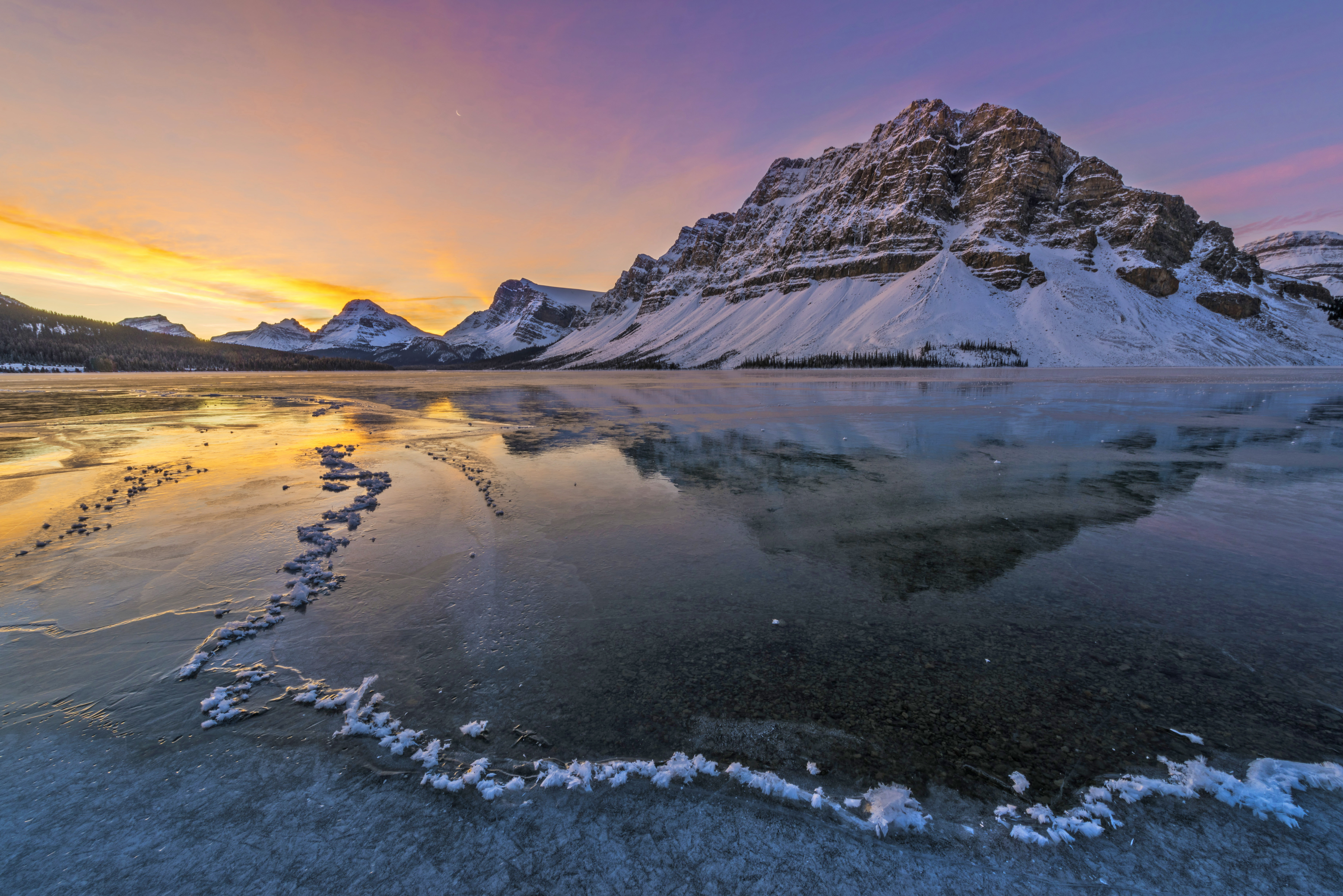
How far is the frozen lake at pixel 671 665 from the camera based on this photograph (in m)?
3.43

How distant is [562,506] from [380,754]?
6919mm

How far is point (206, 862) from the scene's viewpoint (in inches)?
129

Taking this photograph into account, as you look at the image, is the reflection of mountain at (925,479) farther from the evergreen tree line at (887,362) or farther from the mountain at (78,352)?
the mountain at (78,352)

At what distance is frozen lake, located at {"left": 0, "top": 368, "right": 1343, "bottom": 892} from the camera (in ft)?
11.2

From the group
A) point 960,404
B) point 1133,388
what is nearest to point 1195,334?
point 1133,388

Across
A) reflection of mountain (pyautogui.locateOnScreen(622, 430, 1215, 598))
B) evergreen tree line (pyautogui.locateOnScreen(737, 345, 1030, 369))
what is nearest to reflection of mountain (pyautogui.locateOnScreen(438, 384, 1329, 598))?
reflection of mountain (pyautogui.locateOnScreen(622, 430, 1215, 598))

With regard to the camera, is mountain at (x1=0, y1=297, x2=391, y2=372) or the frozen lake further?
mountain at (x1=0, y1=297, x2=391, y2=372)

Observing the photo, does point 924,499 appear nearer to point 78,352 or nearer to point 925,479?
point 925,479

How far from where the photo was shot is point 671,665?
5.39m

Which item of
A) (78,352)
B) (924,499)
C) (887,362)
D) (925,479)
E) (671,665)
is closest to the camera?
(671,665)

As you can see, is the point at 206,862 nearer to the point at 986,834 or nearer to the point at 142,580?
the point at 986,834

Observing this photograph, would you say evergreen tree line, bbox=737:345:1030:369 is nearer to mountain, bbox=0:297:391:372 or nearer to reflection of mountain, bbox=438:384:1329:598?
reflection of mountain, bbox=438:384:1329:598

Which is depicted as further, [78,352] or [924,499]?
[78,352]

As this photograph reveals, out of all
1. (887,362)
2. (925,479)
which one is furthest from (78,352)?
(887,362)
